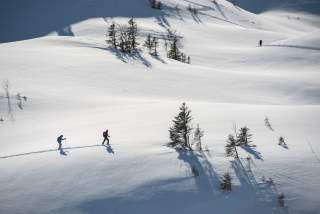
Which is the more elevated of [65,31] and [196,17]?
[196,17]

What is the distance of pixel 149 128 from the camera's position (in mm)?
21781

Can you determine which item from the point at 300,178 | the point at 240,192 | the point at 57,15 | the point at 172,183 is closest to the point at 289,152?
the point at 300,178

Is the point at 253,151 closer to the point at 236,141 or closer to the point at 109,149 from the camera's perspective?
the point at 236,141

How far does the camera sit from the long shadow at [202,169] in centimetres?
1562

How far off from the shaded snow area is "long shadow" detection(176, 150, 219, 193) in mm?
60

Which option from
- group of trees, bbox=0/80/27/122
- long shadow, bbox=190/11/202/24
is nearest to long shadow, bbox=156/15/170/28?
long shadow, bbox=190/11/202/24

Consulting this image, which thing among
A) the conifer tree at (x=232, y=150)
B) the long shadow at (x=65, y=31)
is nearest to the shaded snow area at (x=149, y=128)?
the conifer tree at (x=232, y=150)

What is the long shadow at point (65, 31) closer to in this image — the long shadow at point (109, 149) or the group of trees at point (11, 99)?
the group of trees at point (11, 99)

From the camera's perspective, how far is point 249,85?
3672 centimetres

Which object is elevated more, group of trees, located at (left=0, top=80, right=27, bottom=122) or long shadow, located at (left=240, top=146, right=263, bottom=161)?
group of trees, located at (left=0, top=80, right=27, bottom=122)

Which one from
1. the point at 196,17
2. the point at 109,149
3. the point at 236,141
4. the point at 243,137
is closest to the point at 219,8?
the point at 196,17

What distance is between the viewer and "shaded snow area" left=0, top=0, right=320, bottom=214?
49.5 feet

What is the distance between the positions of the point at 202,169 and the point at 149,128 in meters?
6.23

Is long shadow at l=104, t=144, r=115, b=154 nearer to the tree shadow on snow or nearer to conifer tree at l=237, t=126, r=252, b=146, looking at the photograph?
conifer tree at l=237, t=126, r=252, b=146
